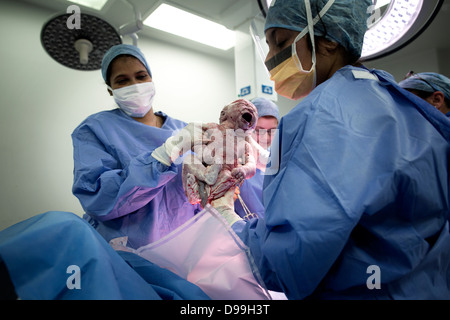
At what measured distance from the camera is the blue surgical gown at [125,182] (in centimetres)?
130

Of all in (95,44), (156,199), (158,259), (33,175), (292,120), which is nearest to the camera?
(292,120)

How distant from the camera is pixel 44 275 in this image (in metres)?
0.65

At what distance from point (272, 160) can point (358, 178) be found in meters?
0.32

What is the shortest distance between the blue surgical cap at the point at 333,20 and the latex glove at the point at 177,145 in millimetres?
626

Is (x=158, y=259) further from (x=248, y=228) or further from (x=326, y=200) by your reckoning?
(x=326, y=200)

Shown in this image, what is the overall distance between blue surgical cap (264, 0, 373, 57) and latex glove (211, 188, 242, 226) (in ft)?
2.57

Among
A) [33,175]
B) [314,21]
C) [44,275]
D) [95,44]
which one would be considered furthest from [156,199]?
[33,175]

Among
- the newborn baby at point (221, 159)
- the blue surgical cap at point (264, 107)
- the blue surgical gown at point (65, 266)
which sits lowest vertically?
the blue surgical gown at point (65, 266)

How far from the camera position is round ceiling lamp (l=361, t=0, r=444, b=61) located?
1176 millimetres

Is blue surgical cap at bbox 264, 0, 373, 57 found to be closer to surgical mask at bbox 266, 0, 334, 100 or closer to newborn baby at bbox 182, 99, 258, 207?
surgical mask at bbox 266, 0, 334, 100

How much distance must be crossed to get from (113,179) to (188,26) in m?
2.00

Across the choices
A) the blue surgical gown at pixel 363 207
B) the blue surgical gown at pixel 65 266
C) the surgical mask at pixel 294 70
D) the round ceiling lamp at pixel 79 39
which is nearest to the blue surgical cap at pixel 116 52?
the round ceiling lamp at pixel 79 39

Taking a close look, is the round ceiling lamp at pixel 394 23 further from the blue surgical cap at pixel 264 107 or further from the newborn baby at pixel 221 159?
the blue surgical cap at pixel 264 107
